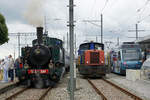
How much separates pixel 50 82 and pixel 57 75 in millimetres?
576

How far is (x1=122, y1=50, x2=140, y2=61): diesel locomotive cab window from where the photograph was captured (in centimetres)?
1994

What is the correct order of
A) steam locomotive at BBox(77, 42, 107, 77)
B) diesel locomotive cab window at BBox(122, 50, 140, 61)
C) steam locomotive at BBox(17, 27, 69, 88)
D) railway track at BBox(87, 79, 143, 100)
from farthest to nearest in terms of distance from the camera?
diesel locomotive cab window at BBox(122, 50, 140, 61) → steam locomotive at BBox(77, 42, 107, 77) → steam locomotive at BBox(17, 27, 69, 88) → railway track at BBox(87, 79, 143, 100)

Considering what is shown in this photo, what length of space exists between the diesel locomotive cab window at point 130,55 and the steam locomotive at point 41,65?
A: 8633mm

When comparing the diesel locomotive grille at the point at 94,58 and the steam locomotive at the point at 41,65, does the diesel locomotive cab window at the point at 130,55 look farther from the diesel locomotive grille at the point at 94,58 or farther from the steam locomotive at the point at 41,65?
the steam locomotive at the point at 41,65

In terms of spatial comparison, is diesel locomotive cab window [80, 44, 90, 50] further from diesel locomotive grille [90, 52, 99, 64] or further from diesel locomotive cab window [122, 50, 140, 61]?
diesel locomotive cab window [122, 50, 140, 61]

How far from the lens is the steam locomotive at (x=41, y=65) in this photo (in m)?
12.7

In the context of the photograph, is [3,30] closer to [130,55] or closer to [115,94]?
[115,94]

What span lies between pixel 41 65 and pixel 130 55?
9.82m

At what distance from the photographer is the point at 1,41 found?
46.1ft

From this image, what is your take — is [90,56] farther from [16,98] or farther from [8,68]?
[16,98]

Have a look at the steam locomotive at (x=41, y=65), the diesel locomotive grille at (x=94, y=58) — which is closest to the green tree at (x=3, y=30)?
the steam locomotive at (x=41, y=65)

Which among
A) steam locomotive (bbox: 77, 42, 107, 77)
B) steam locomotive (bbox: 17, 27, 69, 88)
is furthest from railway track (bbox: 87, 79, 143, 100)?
steam locomotive (bbox: 77, 42, 107, 77)

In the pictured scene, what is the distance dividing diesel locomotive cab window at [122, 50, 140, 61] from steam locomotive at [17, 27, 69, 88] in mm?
8633

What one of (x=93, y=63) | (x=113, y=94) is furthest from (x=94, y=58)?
(x=113, y=94)
